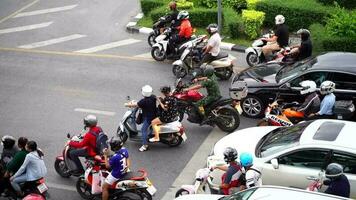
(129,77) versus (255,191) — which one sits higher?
(255,191)

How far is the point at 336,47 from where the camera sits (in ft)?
63.2

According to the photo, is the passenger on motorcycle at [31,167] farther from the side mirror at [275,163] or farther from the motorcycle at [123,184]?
the side mirror at [275,163]

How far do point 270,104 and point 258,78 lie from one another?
103 centimetres

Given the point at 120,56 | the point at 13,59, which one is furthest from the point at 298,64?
the point at 13,59

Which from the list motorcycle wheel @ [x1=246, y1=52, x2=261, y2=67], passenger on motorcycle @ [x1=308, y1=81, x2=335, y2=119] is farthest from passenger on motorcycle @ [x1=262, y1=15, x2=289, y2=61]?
passenger on motorcycle @ [x1=308, y1=81, x2=335, y2=119]

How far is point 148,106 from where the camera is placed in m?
14.0

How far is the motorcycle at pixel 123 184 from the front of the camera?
11.5m

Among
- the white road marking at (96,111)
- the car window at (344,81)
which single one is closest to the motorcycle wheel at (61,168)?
the white road marking at (96,111)

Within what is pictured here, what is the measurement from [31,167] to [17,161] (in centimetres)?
40

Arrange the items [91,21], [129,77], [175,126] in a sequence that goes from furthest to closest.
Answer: [91,21]
[129,77]
[175,126]

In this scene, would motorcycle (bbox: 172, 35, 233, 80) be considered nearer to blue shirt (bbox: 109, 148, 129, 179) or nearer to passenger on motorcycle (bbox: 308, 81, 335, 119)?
passenger on motorcycle (bbox: 308, 81, 335, 119)

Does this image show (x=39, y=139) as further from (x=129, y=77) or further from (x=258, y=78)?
(x=258, y=78)

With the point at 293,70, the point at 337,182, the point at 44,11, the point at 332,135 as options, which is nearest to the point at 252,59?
the point at 293,70

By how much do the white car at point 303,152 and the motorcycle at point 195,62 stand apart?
5.91m
